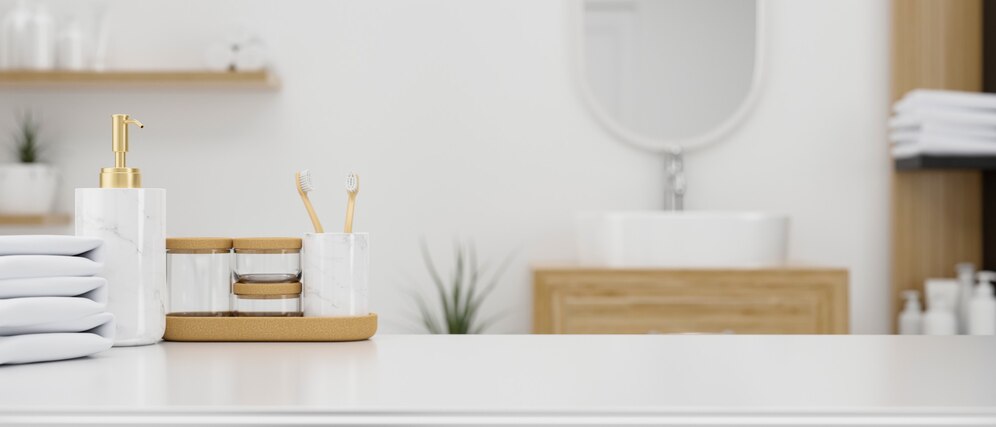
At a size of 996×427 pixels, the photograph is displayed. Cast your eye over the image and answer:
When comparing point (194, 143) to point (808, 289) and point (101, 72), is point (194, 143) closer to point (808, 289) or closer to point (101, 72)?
point (101, 72)

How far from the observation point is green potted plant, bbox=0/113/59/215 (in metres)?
3.01

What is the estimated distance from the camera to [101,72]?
118 inches

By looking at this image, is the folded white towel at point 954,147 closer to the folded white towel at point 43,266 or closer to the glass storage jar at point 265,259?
the glass storage jar at point 265,259

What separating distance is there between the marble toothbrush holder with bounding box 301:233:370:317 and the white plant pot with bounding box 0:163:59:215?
2.33m

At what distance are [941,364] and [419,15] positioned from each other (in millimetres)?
2584

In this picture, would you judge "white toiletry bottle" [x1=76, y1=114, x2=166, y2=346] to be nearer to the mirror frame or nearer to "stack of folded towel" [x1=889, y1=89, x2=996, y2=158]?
the mirror frame

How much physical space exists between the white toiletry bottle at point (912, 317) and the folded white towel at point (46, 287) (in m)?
2.66

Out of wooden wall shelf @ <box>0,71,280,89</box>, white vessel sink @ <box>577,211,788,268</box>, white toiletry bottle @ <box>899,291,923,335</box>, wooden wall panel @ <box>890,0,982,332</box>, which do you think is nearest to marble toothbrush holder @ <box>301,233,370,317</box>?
white vessel sink @ <box>577,211,788,268</box>

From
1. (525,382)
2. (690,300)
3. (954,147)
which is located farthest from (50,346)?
(954,147)

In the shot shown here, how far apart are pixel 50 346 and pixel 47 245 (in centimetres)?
9

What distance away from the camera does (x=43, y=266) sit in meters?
0.86

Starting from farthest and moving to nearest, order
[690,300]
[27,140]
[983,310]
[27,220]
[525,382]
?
[27,140]
[27,220]
[983,310]
[690,300]
[525,382]

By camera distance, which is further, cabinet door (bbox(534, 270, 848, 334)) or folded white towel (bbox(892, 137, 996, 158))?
folded white towel (bbox(892, 137, 996, 158))

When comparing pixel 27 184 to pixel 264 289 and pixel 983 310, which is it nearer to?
pixel 264 289
